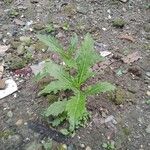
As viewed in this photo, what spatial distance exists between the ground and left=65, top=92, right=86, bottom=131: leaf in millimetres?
194

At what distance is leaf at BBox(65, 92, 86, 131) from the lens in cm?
261

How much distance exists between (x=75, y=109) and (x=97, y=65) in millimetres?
875

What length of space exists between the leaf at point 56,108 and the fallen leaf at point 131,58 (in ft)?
3.21

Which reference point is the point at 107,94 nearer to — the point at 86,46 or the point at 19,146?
the point at 86,46

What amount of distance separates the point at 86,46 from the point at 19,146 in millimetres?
1017

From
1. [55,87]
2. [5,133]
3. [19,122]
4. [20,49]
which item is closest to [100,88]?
[55,87]

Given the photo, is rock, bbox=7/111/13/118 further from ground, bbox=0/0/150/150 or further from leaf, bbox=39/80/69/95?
leaf, bbox=39/80/69/95

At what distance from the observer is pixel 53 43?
306 cm

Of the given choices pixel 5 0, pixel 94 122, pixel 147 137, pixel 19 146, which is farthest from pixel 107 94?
pixel 5 0

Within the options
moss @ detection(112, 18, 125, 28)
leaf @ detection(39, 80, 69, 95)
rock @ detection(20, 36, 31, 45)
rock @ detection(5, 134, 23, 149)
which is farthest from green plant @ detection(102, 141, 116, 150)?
moss @ detection(112, 18, 125, 28)

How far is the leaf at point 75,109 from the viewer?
2609 millimetres

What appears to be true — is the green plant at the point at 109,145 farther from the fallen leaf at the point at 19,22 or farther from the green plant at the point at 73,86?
the fallen leaf at the point at 19,22

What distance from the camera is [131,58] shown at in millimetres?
3521

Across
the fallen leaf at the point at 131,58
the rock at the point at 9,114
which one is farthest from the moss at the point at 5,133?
the fallen leaf at the point at 131,58
